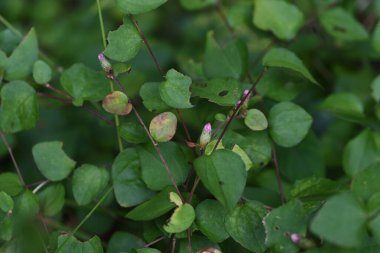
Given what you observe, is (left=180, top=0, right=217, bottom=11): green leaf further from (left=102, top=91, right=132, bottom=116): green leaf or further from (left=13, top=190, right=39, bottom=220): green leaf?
(left=13, top=190, right=39, bottom=220): green leaf

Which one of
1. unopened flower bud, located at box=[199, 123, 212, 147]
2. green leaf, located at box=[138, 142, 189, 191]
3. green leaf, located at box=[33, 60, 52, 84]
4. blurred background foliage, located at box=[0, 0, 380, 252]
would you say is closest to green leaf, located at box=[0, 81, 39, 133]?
green leaf, located at box=[33, 60, 52, 84]

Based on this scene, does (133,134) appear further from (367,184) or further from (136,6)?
(367,184)

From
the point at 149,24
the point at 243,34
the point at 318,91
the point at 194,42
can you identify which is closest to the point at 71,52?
the point at 149,24

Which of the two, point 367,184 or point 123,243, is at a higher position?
point 367,184

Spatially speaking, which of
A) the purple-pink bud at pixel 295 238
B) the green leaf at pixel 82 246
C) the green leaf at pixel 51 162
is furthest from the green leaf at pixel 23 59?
the purple-pink bud at pixel 295 238

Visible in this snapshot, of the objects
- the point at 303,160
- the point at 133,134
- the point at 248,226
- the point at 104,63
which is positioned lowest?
the point at 303,160

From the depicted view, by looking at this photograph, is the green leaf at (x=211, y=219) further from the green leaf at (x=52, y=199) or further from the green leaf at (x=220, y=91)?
the green leaf at (x=52, y=199)

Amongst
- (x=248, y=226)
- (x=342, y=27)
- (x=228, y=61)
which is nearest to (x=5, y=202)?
(x=248, y=226)
